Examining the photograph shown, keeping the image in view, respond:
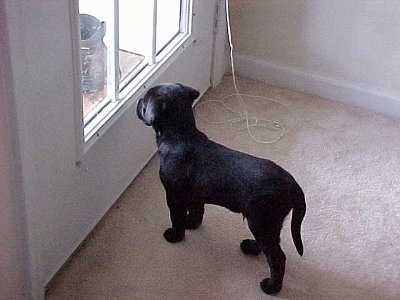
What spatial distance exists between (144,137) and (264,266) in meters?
0.50

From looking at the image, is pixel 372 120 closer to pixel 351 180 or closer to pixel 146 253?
pixel 351 180

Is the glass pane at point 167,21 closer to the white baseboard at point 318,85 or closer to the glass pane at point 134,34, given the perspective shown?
the glass pane at point 134,34

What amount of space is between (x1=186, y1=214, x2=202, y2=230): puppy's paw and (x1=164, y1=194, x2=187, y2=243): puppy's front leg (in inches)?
1.6

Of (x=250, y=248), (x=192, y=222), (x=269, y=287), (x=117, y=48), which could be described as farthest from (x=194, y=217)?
(x=117, y=48)

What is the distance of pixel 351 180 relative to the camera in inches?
84.0

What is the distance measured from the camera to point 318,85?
8.17ft

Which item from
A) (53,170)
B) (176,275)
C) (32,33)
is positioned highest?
(32,33)

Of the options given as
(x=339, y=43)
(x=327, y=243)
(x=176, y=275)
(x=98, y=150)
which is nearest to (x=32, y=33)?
(x=98, y=150)

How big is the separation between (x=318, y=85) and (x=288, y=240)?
0.75 meters

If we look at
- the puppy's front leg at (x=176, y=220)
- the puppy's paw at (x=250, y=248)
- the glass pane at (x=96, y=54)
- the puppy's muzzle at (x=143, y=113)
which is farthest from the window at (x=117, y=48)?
the puppy's paw at (x=250, y=248)

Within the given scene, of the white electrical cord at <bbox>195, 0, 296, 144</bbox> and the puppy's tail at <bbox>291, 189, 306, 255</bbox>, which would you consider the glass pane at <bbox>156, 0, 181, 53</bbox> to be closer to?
the white electrical cord at <bbox>195, 0, 296, 144</bbox>

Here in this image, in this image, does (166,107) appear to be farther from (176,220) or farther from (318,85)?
(318,85)

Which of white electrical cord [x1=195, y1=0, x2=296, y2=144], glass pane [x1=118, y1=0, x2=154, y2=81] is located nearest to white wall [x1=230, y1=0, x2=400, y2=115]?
white electrical cord [x1=195, y1=0, x2=296, y2=144]

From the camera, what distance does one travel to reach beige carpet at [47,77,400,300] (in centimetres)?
177
